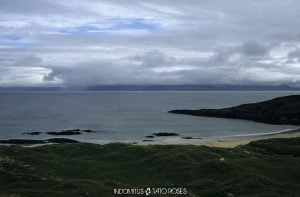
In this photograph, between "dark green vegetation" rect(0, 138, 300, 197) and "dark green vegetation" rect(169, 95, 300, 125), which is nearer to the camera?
"dark green vegetation" rect(0, 138, 300, 197)

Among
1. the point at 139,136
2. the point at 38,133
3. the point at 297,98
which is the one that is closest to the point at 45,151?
the point at 139,136

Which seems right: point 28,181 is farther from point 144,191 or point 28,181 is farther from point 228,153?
point 228,153

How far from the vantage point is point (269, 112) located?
133m

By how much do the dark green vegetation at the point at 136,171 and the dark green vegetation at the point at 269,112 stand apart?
266 ft

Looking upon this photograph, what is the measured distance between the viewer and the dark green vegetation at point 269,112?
122050 mm

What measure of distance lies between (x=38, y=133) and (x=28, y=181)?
7197 cm

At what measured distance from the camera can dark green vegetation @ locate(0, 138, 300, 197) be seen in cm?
2700

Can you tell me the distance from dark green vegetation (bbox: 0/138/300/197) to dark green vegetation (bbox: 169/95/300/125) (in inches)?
3191

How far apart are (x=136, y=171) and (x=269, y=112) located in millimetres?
106028

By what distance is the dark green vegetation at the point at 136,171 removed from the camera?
2700 cm

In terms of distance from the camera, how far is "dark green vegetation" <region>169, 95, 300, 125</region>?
122050 mm

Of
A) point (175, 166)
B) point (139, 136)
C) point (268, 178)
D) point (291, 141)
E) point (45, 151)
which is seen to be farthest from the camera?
point (139, 136)

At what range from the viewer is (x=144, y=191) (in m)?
26.8

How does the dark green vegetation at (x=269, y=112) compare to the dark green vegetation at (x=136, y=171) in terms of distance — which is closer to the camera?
the dark green vegetation at (x=136, y=171)
